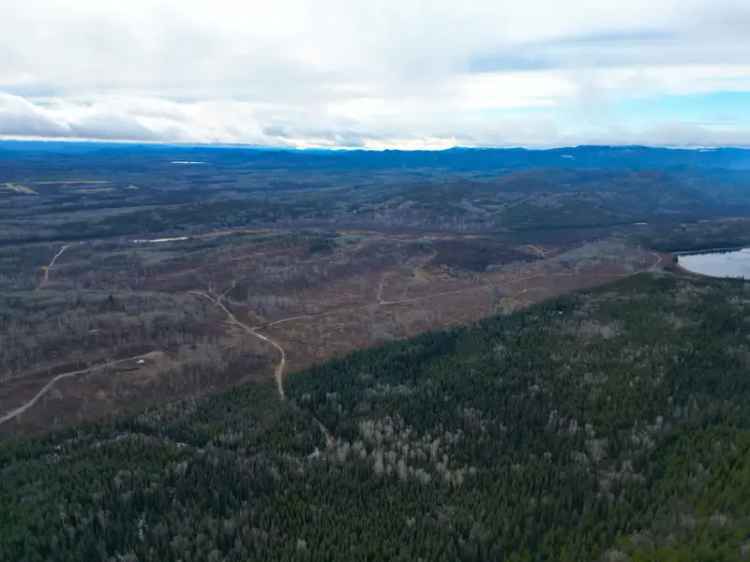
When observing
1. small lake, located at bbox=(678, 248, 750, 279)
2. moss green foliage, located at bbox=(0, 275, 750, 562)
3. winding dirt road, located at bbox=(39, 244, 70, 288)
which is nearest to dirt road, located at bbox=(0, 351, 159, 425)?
→ moss green foliage, located at bbox=(0, 275, 750, 562)

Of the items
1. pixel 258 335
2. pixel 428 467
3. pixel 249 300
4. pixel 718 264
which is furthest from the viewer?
pixel 718 264

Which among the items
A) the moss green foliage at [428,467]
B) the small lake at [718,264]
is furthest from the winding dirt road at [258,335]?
the small lake at [718,264]

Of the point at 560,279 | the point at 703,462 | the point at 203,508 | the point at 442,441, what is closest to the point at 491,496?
the point at 442,441

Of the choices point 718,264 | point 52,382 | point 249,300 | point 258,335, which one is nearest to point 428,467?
point 52,382

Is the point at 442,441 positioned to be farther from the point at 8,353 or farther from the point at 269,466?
the point at 8,353

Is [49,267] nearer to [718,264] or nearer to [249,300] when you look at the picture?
[249,300]

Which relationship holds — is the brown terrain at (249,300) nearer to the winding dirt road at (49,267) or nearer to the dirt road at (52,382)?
the dirt road at (52,382)
